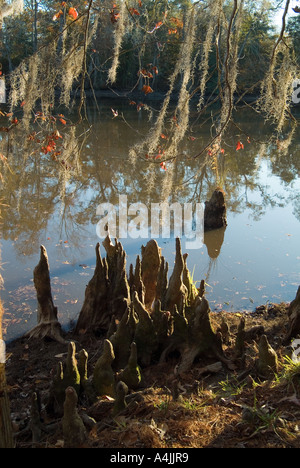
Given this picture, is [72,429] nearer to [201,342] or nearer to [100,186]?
[201,342]

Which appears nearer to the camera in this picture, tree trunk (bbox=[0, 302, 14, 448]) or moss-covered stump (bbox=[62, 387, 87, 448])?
tree trunk (bbox=[0, 302, 14, 448])

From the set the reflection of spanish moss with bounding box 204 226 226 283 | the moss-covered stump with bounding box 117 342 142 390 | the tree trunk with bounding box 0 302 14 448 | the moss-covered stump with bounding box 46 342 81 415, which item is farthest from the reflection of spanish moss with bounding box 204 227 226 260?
the tree trunk with bounding box 0 302 14 448

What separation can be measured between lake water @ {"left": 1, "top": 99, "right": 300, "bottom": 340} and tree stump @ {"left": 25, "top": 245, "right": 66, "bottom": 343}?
1.56ft

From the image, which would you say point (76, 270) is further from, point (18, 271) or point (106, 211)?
point (106, 211)

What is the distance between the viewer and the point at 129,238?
790cm

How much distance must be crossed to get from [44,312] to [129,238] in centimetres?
341

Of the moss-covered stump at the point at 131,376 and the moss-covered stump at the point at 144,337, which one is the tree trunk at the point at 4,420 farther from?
the moss-covered stump at the point at 144,337

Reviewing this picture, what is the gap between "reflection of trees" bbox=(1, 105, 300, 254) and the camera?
8672 mm

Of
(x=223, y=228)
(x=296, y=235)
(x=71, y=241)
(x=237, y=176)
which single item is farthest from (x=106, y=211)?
(x=237, y=176)

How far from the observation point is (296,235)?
8.52 metres

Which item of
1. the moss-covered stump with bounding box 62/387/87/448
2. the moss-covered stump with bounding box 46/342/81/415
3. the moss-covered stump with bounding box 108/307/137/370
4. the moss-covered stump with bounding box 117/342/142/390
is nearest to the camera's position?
the moss-covered stump with bounding box 62/387/87/448

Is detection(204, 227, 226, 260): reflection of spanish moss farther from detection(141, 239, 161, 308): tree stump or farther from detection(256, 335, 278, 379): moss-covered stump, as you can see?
detection(256, 335, 278, 379): moss-covered stump

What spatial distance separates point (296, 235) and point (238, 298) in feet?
10.2

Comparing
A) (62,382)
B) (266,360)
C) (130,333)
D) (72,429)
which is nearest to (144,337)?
(130,333)
